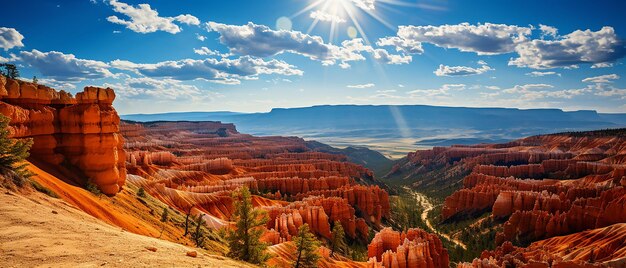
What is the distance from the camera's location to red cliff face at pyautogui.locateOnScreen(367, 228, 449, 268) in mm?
35812

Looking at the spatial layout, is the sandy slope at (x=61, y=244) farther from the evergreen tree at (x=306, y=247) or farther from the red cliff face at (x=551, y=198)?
the red cliff face at (x=551, y=198)

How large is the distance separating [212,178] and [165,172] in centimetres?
968

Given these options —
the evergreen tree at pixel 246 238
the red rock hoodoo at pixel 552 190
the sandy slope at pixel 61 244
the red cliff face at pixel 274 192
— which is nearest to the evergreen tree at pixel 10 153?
the sandy slope at pixel 61 244

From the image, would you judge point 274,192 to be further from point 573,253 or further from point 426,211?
point 573,253

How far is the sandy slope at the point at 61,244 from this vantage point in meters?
10.6

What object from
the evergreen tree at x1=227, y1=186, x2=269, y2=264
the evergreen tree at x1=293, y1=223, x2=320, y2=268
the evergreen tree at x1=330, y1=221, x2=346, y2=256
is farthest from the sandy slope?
the evergreen tree at x1=330, y1=221, x2=346, y2=256

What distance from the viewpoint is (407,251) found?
36.5m

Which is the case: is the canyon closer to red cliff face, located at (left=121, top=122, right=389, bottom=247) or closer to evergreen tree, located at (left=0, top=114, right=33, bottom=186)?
red cliff face, located at (left=121, top=122, right=389, bottom=247)

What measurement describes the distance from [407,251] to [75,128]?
1120 inches

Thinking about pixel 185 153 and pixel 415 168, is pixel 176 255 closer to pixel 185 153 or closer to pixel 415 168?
pixel 185 153

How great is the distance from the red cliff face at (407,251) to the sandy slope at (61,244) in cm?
2522

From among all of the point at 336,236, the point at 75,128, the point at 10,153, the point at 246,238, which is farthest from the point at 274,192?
the point at 10,153

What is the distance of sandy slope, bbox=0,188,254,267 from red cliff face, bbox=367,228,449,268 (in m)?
25.2

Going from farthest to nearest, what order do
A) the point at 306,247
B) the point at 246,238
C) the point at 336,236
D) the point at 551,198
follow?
1. the point at 551,198
2. the point at 336,236
3. the point at 306,247
4. the point at 246,238
